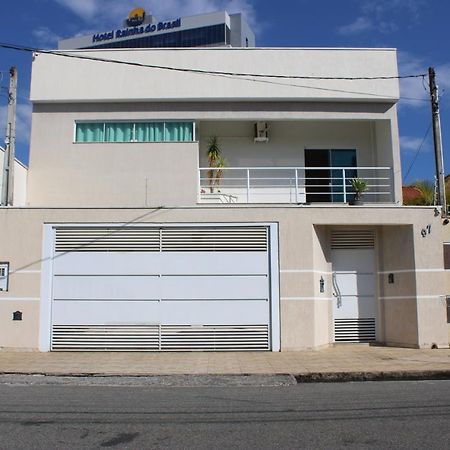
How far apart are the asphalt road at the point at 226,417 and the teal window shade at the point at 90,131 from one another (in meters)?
9.22

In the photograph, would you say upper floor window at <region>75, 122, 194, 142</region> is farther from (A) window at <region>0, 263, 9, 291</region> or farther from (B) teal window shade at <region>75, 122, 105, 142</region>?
(A) window at <region>0, 263, 9, 291</region>

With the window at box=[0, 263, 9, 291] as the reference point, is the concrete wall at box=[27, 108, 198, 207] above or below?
above

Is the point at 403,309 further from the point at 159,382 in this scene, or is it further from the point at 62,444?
the point at 62,444

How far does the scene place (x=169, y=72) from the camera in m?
18.0

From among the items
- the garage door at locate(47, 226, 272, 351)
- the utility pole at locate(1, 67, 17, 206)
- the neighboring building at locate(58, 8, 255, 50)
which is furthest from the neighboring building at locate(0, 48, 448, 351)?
the neighboring building at locate(58, 8, 255, 50)

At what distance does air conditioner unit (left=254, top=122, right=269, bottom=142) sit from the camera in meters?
18.8

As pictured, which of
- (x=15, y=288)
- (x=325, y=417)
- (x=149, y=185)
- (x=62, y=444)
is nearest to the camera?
(x=62, y=444)

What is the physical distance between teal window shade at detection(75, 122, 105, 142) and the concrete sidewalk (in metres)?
6.68

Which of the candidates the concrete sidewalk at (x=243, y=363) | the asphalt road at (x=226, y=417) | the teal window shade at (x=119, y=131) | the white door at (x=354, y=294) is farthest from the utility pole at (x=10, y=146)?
the white door at (x=354, y=294)

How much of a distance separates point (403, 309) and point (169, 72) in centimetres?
963

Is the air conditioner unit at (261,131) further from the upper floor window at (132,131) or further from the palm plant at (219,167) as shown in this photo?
the upper floor window at (132,131)

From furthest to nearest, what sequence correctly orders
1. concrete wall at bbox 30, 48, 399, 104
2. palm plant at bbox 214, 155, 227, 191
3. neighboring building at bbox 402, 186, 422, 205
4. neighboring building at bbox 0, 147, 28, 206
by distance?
1. neighboring building at bbox 402, 186, 422, 205
2. palm plant at bbox 214, 155, 227, 191
3. concrete wall at bbox 30, 48, 399, 104
4. neighboring building at bbox 0, 147, 28, 206

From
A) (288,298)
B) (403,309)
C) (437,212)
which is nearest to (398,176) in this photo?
(437,212)

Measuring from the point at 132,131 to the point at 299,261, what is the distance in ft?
21.6
